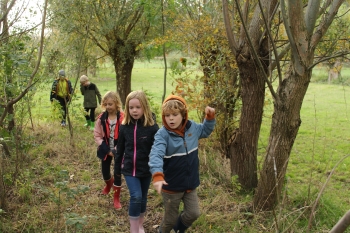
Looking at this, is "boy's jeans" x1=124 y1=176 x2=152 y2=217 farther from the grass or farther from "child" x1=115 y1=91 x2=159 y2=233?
the grass

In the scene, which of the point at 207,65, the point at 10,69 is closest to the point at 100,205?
the point at 10,69

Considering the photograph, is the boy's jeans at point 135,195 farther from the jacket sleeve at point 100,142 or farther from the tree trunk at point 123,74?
the tree trunk at point 123,74

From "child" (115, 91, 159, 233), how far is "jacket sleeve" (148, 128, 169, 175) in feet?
1.50

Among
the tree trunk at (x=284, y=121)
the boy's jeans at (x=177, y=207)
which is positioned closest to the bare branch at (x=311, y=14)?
the tree trunk at (x=284, y=121)

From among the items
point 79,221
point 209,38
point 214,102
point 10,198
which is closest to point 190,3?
point 209,38

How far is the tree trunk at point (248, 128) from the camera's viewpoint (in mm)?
4730

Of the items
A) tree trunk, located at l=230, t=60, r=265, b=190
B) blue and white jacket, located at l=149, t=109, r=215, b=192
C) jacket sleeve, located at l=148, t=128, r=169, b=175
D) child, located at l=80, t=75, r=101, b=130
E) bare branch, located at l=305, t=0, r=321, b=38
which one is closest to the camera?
jacket sleeve, located at l=148, t=128, r=169, b=175

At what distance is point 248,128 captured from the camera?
16.5ft

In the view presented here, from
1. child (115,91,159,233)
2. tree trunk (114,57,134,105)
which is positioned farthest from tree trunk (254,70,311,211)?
tree trunk (114,57,134,105)

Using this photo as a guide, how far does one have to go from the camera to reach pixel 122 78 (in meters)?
12.0

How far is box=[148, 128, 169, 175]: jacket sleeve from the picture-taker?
2.95m

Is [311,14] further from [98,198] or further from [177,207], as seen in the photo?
[98,198]

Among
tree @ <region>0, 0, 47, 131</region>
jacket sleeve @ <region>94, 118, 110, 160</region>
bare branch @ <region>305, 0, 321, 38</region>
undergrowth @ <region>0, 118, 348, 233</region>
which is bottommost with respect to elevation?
undergrowth @ <region>0, 118, 348, 233</region>

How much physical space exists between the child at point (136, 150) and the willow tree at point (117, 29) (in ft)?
16.8
